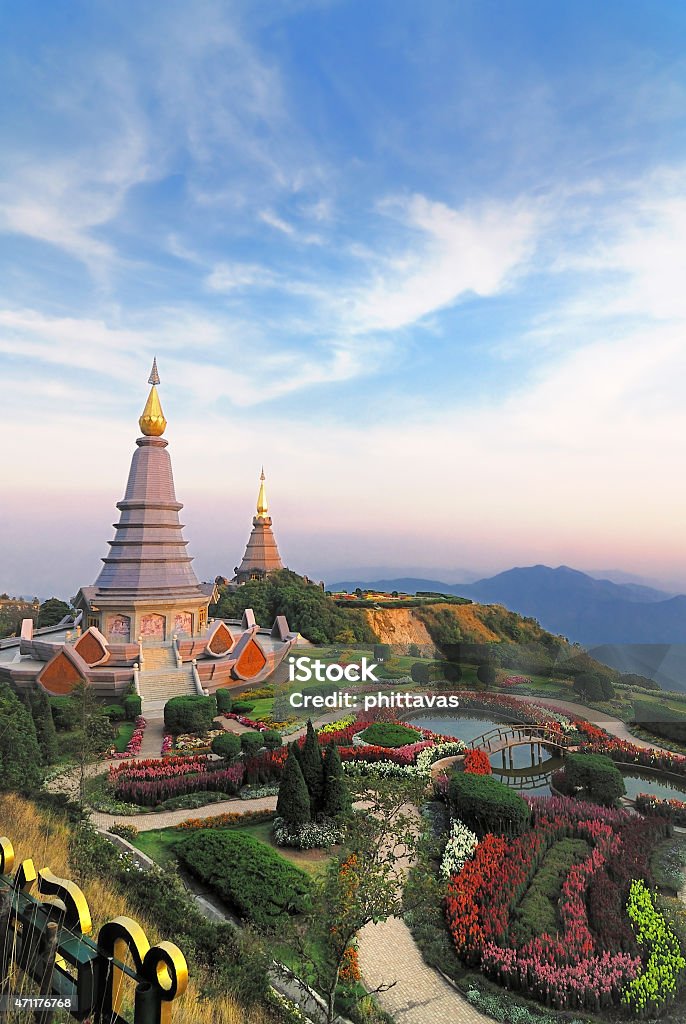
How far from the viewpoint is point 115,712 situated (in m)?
23.7

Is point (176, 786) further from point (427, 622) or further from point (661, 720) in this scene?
point (427, 622)

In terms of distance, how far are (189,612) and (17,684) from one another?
318 inches

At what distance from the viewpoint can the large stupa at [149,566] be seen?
1127 inches

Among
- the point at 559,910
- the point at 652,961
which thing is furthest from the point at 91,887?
the point at 652,961

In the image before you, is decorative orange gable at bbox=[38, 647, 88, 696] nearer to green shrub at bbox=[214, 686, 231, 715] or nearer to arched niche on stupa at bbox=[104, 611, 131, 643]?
arched niche on stupa at bbox=[104, 611, 131, 643]

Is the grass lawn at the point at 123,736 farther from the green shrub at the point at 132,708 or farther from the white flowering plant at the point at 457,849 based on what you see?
the white flowering plant at the point at 457,849

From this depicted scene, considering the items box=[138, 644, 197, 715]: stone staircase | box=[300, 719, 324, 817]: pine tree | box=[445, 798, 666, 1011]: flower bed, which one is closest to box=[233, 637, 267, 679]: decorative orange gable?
box=[138, 644, 197, 715]: stone staircase

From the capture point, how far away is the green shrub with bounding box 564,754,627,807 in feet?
54.2

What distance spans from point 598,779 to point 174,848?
11404 millimetres

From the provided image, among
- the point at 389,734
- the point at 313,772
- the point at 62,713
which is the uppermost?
the point at 313,772

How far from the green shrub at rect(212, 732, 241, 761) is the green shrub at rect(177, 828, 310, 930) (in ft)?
20.5

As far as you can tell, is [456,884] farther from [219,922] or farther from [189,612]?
[189,612]

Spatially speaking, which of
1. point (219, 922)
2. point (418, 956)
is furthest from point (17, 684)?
point (418, 956)

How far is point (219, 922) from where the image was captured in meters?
9.42
